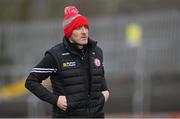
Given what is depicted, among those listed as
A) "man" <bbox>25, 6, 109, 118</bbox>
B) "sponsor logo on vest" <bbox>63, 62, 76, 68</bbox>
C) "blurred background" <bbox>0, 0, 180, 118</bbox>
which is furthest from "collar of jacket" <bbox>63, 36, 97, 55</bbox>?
"blurred background" <bbox>0, 0, 180, 118</bbox>

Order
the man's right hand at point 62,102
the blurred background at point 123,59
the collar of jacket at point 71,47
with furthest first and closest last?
1. the blurred background at point 123,59
2. the collar of jacket at point 71,47
3. the man's right hand at point 62,102

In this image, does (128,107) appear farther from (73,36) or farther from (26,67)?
(73,36)

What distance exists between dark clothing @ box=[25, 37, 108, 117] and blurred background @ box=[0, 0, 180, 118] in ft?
50.9

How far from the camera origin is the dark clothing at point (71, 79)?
752cm

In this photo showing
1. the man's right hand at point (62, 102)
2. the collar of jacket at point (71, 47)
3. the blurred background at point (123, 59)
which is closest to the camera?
the man's right hand at point (62, 102)

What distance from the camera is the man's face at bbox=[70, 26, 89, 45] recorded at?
7534 mm

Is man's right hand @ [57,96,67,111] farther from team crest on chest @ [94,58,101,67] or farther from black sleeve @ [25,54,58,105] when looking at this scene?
team crest on chest @ [94,58,101,67]

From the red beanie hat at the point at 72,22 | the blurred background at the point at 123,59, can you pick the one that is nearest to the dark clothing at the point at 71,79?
the red beanie hat at the point at 72,22

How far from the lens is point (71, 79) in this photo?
7.52 m

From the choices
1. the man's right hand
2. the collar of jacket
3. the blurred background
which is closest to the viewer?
the man's right hand

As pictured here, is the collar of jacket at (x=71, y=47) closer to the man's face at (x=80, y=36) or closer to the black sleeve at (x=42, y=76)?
the man's face at (x=80, y=36)

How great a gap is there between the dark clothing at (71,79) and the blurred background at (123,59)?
15.5 meters

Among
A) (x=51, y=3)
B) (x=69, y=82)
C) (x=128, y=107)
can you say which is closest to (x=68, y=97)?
(x=69, y=82)

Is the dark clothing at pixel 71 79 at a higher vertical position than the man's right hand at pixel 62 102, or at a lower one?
higher
